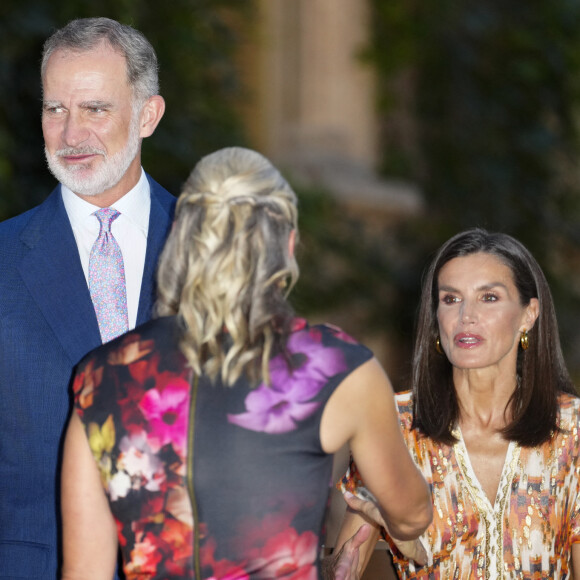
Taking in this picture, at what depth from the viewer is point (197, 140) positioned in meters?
6.84

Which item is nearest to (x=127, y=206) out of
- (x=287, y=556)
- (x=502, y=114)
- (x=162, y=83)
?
(x=287, y=556)

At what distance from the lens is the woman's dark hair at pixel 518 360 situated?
2.83 metres

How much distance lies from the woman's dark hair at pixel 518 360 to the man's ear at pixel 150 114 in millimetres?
816

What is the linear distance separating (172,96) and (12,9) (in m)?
1.31

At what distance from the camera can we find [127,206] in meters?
2.57

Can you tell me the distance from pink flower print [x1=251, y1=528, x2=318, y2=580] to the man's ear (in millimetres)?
1151

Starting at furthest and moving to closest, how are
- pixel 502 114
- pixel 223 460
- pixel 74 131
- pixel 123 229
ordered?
pixel 502 114, pixel 123 229, pixel 74 131, pixel 223 460

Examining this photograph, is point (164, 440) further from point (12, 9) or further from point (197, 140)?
point (197, 140)

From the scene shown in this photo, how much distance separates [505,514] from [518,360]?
1.51ft

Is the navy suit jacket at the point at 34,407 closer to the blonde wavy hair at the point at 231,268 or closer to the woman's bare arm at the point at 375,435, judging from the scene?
the blonde wavy hair at the point at 231,268

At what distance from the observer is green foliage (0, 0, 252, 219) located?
5.62 metres

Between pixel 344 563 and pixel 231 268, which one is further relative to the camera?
pixel 344 563

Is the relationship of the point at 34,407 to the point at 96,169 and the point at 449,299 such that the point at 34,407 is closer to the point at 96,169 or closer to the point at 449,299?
the point at 96,169

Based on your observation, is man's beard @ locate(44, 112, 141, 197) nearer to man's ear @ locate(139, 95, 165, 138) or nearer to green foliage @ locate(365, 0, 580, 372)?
man's ear @ locate(139, 95, 165, 138)
